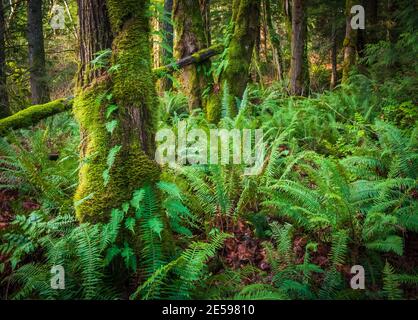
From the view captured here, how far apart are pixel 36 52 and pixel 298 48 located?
6909 mm

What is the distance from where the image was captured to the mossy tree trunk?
2691mm

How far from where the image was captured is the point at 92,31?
2713 millimetres

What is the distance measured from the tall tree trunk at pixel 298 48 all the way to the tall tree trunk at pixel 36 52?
645 cm

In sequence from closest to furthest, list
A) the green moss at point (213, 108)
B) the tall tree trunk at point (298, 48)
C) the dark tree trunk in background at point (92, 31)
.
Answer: the dark tree trunk in background at point (92, 31) < the green moss at point (213, 108) < the tall tree trunk at point (298, 48)

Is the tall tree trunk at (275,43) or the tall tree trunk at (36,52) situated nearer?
the tall tree trunk at (36,52)

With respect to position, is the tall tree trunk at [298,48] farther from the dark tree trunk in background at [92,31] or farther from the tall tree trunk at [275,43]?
the dark tree trunk in background at [92,31]

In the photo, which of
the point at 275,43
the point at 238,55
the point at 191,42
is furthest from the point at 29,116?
the point at 275,43

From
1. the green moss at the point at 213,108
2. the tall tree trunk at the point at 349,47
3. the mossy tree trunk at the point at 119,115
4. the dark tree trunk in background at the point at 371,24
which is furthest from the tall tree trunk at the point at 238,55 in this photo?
the dark tree trunk in background at the point at 371,24

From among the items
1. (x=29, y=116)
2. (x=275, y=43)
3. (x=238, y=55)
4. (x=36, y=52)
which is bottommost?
(x=29, y=116)

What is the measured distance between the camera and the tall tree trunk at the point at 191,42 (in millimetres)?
6875

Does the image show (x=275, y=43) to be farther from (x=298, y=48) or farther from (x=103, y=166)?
(x=103, y=166)

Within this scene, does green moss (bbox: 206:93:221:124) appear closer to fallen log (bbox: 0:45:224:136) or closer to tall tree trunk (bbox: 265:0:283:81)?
fallen log (bbox: 0:45:224:136)

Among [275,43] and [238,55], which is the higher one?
[275,43]

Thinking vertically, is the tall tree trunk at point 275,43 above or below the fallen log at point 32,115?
above
